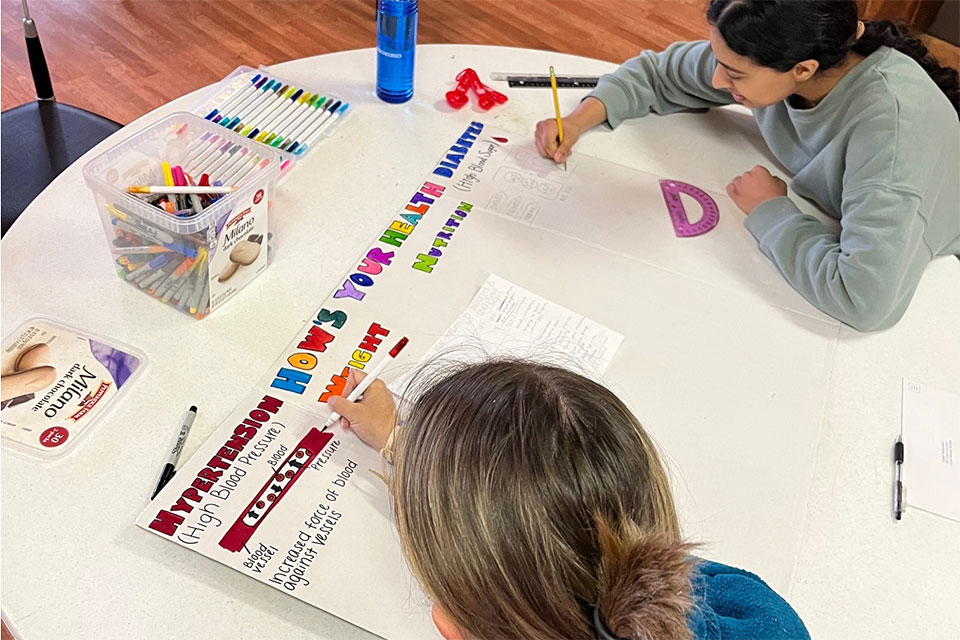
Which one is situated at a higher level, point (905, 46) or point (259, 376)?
point (905, 46)

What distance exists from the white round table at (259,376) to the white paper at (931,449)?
0.7 inches

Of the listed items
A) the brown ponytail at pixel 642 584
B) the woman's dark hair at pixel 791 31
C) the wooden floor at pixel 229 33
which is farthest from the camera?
the wooden floor at pixel 229 33

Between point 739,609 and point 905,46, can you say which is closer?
point 739,609

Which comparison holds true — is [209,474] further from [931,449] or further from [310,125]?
[931,449]

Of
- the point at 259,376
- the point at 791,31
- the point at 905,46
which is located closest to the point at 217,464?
the point at 259,376

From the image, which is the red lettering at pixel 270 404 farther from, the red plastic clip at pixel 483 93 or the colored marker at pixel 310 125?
the red plastic clip at pixel 483 93

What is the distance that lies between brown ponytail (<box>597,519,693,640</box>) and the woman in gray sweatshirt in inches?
23.2

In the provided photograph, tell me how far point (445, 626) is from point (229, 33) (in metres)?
2.15

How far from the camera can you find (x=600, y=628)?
23.0 inches

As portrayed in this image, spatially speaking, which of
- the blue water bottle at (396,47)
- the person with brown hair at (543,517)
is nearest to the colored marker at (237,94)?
the blue water bottle at (396,47)

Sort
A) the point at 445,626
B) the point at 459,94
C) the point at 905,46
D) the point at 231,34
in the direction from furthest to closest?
the point at 231,34, the point at 459,94, the point at 905,46, the point at 445,626

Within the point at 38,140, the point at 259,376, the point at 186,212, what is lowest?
the point at 38,140

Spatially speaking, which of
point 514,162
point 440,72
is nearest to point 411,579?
point 514,162

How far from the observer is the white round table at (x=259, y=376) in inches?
29.8
